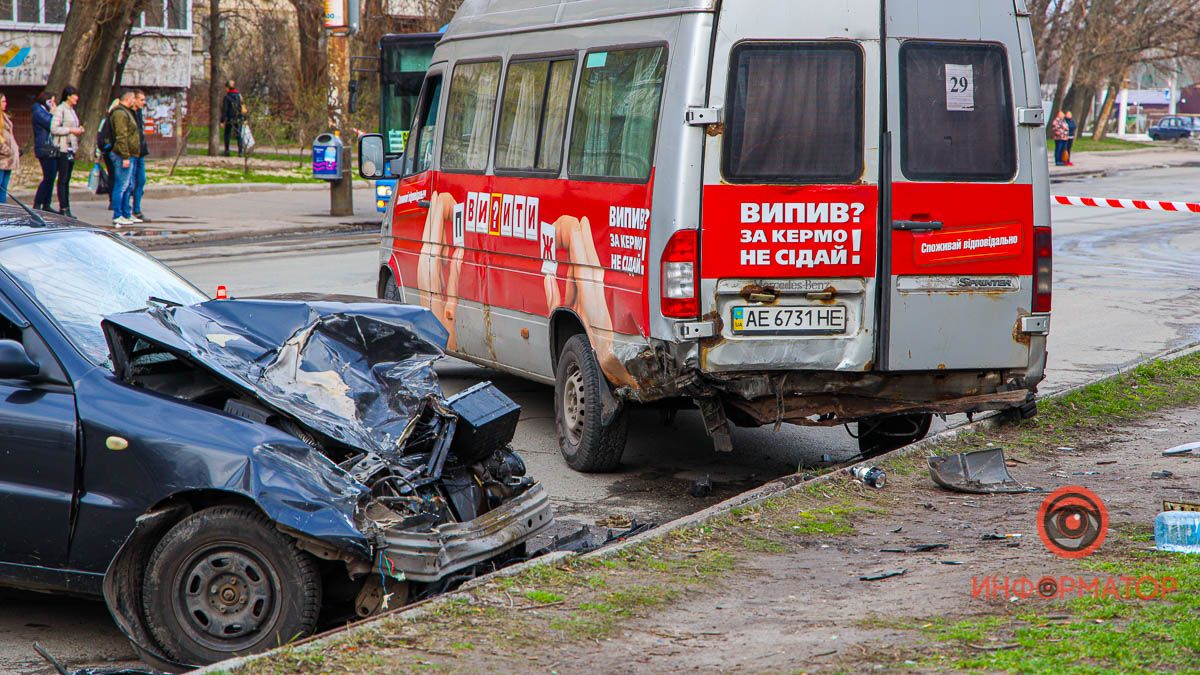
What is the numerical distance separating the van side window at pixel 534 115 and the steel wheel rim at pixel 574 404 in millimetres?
1195

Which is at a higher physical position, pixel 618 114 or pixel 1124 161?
pixel 1124 161

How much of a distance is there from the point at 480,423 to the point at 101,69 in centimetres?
2796

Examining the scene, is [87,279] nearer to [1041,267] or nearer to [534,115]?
[534,115]

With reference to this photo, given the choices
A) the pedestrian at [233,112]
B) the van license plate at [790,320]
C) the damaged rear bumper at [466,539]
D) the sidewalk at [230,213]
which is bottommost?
the damaged rear bumper at [466,539]

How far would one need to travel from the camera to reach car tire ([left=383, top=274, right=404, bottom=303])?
10.2 m

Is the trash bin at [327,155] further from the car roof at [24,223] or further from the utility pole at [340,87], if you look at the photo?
the car roof at [24,223]

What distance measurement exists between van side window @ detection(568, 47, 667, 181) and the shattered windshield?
228 cm

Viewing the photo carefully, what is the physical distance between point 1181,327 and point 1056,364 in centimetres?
280

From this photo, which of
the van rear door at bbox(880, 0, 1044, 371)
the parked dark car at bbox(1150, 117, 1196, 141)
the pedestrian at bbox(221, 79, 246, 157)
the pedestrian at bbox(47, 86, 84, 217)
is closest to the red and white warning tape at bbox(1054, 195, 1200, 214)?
the van rear door at bbox(880, 0, 1044, 371)

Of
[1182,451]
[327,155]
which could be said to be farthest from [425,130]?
[327,155]

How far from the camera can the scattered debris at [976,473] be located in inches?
275

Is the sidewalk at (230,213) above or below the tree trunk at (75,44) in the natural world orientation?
below

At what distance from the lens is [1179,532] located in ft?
18.6

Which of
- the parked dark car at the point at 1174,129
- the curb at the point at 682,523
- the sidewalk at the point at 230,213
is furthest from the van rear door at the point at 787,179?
the parked dark car at the point at 1174,129
